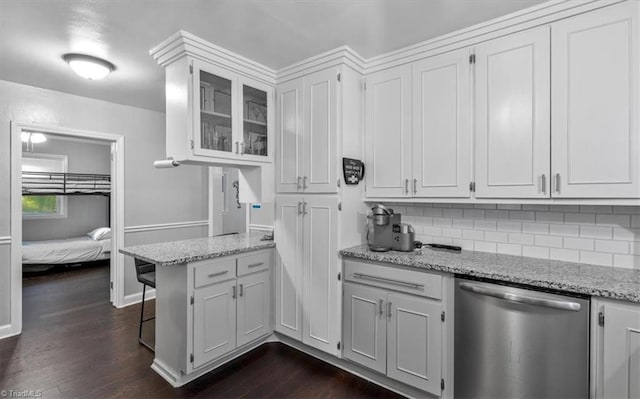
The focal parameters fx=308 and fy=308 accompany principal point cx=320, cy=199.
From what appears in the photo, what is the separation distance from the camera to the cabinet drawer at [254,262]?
8.28 feet

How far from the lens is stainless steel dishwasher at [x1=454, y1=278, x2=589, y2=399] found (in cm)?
153

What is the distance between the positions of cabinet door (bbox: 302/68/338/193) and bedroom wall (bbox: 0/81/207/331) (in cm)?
257

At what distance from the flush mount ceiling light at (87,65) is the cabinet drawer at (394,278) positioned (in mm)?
→ 2589

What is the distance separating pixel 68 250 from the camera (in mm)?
5477

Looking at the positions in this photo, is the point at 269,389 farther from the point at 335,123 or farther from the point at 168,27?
the point at 168,27

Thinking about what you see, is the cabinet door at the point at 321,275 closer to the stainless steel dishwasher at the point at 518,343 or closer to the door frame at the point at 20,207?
the stainless steel dishwasher at the point at 518,343

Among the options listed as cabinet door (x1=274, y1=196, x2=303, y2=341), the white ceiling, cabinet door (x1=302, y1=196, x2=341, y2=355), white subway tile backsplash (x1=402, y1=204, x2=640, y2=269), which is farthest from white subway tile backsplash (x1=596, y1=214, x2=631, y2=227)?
cabinet door (x1=274, y1=196, x2=303, y2=341)

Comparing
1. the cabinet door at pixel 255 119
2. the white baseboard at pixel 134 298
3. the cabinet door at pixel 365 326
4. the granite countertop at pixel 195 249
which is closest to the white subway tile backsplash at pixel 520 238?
the cabinet door at pixel 365 326

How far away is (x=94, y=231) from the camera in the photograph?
638 centimetres

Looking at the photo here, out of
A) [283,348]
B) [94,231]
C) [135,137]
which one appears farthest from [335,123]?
[94,231]

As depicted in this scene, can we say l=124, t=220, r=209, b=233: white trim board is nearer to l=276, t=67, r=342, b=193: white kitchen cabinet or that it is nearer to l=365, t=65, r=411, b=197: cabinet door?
l=276, t=67, r=342, b=193: white kitchen cabinet

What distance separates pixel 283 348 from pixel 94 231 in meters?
5.70

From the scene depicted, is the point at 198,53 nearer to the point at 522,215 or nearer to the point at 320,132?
the point at 320,132

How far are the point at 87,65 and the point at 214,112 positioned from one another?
3.75ft
